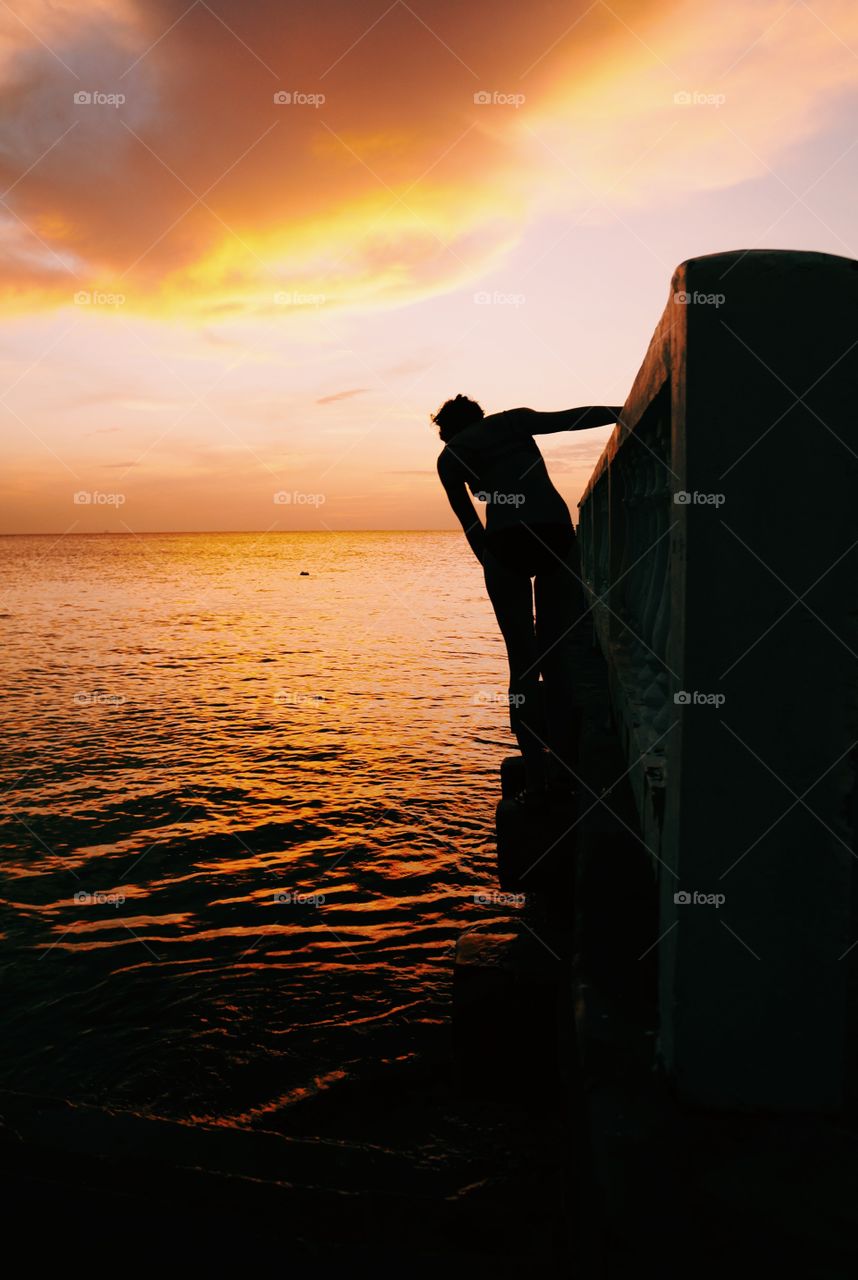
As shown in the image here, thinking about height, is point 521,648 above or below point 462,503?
below

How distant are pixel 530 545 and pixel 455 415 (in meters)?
0.86

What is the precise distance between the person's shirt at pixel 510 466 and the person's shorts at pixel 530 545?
37mm

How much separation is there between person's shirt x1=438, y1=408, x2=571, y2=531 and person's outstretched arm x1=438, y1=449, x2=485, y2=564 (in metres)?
0.11

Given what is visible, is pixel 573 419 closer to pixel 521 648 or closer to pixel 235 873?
pixel 521 648

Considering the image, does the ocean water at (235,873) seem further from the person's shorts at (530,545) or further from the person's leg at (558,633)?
the person's shorts at (530,545)

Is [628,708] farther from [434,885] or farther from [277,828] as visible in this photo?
[277,828]

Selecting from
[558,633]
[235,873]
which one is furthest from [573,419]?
[235,873]

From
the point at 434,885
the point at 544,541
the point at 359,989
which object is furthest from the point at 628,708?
the point at 434,885

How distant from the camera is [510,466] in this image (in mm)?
3961

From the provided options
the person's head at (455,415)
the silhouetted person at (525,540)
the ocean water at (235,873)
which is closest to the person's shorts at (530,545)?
the silhouetted person at (525,540)

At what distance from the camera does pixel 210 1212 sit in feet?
8.04

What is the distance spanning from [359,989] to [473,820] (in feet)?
10.5

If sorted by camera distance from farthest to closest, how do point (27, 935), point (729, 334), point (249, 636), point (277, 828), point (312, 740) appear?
1. point (249, 636)
2. point (312, 740)
3. point (277, 828)
4. point (27, 935)
5. point (729, 334)

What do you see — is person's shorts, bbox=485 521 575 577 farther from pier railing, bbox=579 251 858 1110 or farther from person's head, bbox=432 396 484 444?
pier railing, bbox=579 251 858 1110
